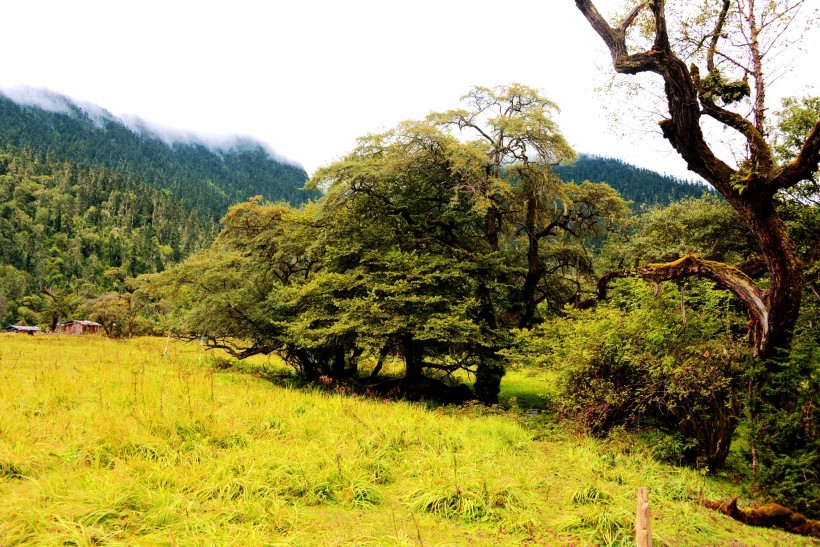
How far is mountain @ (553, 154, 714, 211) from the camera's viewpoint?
4178 inches

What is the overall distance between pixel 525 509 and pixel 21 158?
611 feet

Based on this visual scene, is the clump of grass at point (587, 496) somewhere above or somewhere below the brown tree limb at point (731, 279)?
below

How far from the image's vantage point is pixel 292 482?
5.59 m

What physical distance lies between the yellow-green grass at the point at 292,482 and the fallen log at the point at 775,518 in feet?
0.62

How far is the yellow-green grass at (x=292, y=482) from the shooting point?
4.41 m

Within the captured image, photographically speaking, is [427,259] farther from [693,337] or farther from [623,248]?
[693,337]

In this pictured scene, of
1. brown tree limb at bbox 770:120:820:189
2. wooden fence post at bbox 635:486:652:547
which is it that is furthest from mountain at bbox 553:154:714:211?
wooden fence post at bbox 635:486:652:547

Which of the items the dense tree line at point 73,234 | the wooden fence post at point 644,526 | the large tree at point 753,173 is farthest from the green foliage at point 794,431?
the dense tree line at point 73,234

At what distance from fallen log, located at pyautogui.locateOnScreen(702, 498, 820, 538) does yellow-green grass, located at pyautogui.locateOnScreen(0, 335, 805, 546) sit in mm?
189

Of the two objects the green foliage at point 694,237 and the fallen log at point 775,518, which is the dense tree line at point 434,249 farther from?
the fallen log at point 775,518

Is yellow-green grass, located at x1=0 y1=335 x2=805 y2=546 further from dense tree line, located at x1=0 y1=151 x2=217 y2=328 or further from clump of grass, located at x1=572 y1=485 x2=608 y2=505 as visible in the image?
dense tree line, located at x1=0 y1=151 x2=217 y2=328

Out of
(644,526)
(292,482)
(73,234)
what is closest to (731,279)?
(644,526)

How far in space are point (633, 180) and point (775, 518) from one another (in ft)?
455

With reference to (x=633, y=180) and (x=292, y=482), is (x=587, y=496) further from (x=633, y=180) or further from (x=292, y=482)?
(x=633, y=180)
